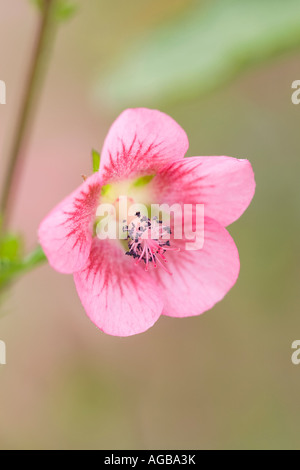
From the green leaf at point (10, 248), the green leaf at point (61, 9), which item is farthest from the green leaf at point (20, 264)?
the green leaf at point (61, 9)

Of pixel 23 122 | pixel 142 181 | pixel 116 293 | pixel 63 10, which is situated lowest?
pixel 116 293

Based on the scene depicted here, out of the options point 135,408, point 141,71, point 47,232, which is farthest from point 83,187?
point 135,408

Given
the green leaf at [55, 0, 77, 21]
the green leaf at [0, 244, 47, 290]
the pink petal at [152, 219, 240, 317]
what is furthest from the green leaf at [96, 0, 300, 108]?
the green leaf at [0, 244, 47, 290]

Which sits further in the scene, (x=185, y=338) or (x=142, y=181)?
(x=185, y=338)

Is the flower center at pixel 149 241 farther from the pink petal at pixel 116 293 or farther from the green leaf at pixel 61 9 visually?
the green leaf at pixel 61 9

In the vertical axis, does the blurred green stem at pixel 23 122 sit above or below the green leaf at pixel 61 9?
below

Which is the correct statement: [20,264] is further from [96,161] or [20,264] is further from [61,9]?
[61,9]

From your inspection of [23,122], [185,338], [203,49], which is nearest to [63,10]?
[23,122]
